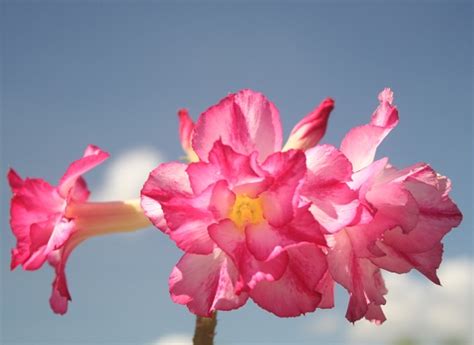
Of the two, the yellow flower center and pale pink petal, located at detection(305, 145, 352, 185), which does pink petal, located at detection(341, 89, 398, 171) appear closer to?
pale pink petal, located at detection(305, 145, 352, 185)

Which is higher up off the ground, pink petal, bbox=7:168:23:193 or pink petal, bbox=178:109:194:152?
pink petal, bbox=178:109:194:152

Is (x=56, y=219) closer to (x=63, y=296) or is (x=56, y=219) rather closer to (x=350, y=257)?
(x=63, y=296)

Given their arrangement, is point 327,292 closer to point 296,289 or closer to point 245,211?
point 296,289

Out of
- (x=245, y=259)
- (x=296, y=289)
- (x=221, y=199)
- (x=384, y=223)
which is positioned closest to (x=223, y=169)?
(x=221, y=199)

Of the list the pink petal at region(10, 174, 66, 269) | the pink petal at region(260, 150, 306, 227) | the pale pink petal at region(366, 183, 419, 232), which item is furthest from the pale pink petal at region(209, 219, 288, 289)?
the pink petal at region(10, 174, 66, 269)

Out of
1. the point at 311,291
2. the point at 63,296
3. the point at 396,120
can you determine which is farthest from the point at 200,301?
the point at 396,120

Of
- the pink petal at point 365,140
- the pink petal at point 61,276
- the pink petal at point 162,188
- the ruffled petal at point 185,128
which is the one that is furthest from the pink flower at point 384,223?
the pink petal at point 61,276

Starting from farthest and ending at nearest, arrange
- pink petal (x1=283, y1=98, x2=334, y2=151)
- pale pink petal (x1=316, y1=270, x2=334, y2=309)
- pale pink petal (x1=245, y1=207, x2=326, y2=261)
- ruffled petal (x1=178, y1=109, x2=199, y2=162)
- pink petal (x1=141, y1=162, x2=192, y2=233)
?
ruffled petal (x1=178, y1=109, x2=199, y2=162)
pink petal (x1=283, y1=98, x2=334, y2=151)
pale pink petal (x1=316, y1=270, x2=334, y2=309)
pink petal (x1=141, y1=162, x2=192, y2=233)
pale pink petal (x1=245, y1=207, x2=326, y2=261)

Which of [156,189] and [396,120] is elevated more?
[396,120]
